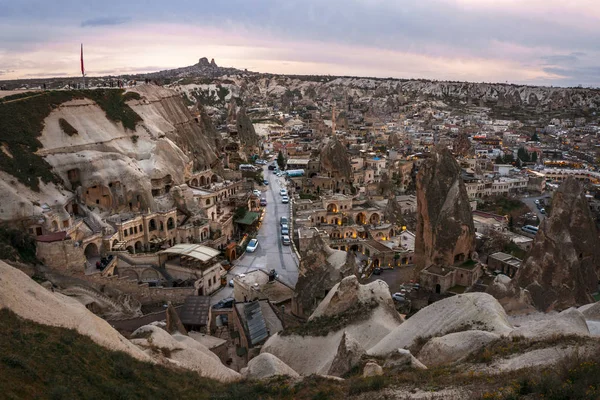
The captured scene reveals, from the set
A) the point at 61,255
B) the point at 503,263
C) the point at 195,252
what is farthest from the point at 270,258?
the point at 503,263

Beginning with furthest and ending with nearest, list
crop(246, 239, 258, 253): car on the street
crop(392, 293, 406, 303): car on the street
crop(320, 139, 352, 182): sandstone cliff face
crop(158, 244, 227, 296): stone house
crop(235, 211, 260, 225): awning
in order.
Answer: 1. crop(320, 139, 352, 182): sandstone cliff face
2. crop(235, 211, 260, 225): awning
3. crop(246, 239, 258, 253): car on the street
4. crop(158, 244, 227, 296): stone house
5. crop(392, 293, 406, 303): car on the street

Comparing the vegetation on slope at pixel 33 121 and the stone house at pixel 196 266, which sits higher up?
the vegetation on slope at pixel 33 121

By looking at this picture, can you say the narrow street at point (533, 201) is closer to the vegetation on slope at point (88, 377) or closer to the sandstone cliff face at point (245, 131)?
the sandstone cliff face at point (245, 131)

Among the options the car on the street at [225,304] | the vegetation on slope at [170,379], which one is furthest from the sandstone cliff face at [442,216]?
the vegetation on slope at [170,379]

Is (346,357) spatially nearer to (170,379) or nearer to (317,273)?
(170,379)

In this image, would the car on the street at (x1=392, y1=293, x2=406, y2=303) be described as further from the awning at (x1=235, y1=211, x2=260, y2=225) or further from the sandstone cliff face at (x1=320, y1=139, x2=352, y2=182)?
the sandstone cliff face at (x1=320, y1=139, x2=352, y2=182)

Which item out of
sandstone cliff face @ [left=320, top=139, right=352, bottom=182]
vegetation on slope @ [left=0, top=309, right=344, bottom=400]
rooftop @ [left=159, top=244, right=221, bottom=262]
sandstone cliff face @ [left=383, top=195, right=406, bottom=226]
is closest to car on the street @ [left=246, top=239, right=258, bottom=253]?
rooftop @ [left=159, top=244, right=221, bottom=262]

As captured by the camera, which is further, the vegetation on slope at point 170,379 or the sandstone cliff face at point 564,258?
the sandstone cliff face at point 564,258
